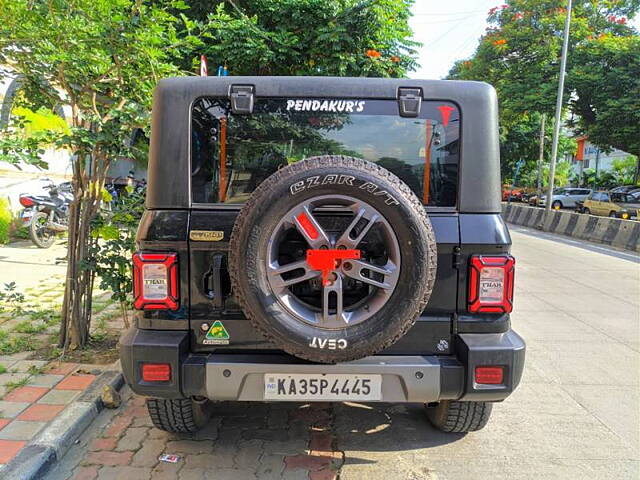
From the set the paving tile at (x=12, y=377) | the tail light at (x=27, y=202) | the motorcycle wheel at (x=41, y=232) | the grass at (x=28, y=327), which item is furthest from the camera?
the tail light at (x=27, y=202)

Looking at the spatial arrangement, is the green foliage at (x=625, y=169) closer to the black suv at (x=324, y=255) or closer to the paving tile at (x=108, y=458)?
the black suv at (x=324, y=255)

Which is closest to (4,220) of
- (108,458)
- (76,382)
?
(76,382)

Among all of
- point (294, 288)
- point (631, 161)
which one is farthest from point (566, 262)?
point (631, 161)

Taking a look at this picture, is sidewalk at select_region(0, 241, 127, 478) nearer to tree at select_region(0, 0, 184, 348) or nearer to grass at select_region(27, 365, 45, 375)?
grass at select_region(27, 365, 45, 375)

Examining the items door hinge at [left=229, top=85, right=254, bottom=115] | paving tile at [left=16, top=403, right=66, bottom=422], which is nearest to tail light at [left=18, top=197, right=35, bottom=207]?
paving tile at [left=16, top=403, right=66, bottom=422]

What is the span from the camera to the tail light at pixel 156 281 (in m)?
2.72

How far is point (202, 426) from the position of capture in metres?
3.46

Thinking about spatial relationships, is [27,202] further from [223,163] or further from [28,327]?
[223,163]

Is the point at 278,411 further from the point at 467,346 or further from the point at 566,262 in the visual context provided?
the point at 566,262

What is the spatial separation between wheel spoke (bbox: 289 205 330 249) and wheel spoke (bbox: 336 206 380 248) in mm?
83

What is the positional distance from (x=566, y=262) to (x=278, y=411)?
959 cm

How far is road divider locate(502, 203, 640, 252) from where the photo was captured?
14.1m

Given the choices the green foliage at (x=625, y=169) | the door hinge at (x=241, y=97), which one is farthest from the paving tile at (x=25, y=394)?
the green foliage at (x=625, y=169)

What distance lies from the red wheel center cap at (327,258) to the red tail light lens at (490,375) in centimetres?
94
